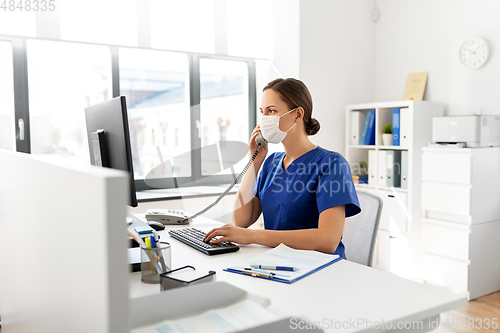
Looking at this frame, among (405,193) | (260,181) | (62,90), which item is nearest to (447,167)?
(405,193)

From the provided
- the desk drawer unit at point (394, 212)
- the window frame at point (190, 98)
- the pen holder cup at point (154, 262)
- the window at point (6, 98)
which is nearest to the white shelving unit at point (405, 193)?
the desk drawer unit at point (394, 212)

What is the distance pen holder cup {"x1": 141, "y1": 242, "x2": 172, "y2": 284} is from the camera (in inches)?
43.3

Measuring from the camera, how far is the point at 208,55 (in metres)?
3.65

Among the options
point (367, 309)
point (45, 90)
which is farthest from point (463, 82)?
point (45, 90)

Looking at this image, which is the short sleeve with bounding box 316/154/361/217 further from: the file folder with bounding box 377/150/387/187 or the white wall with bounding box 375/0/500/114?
the white wall with bounding box 375/0/500/114

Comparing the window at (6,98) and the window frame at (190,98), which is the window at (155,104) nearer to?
the window frame at (190,98)

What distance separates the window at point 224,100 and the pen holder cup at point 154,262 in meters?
2.51

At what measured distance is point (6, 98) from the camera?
9.44ft

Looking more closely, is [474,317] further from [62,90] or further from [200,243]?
[62,90]

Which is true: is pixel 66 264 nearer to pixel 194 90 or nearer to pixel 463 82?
pixel 194 90

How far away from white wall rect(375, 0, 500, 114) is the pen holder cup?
2.94m

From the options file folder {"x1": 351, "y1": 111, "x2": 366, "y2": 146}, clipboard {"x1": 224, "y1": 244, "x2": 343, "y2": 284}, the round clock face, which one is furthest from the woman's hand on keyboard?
the round clock face

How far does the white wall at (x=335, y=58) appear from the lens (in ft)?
11.8

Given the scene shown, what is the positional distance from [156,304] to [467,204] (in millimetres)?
2645
